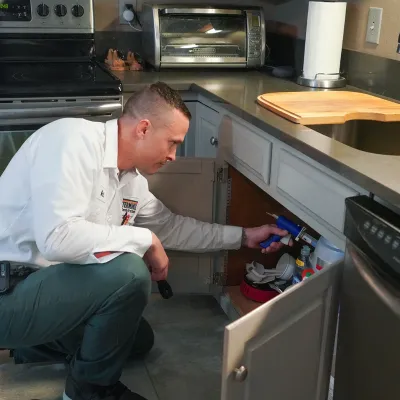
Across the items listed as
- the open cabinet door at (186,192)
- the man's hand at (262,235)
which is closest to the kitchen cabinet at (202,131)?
the open cabinet door at (186,192)

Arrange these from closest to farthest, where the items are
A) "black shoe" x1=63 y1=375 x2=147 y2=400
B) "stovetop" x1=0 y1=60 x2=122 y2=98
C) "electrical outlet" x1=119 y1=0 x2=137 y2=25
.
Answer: "black shoe" x1=63 y1=375 x2=147 y2=400, "stovetop" x1=0 y1=60 x2=122 y2=98, "electrical outlet" x1=119 y1=0 x2=137 y2=25

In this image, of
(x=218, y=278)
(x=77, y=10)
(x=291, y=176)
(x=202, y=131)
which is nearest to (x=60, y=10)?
(x=77, y=10)

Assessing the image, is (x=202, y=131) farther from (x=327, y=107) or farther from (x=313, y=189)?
(x=313, y=189)

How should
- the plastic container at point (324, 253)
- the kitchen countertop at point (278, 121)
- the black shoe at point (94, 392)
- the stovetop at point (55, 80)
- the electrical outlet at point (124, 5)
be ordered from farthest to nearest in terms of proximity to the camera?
the electrical outlet at point (124, 5), the stovetop at point (55, 80), the plastic container at point (324, 253), the black shoe at point (94, 392), the kitchen countertop at point (278, 121)

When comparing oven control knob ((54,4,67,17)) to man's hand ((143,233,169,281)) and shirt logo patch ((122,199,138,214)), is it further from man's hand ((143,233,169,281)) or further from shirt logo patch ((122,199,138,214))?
man's hand ((143,233,169,281))

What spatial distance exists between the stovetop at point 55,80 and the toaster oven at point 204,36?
0.28 metres

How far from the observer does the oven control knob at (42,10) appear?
2.60 meters

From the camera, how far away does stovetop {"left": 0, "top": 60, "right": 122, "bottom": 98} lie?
218 centimetres

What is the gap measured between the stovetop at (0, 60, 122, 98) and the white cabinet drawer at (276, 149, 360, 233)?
0.85 meters

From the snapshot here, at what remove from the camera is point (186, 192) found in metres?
2.11

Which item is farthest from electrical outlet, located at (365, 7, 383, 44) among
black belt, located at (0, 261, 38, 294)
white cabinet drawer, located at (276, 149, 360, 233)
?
black belt, located at (0, 261, 38, 294)

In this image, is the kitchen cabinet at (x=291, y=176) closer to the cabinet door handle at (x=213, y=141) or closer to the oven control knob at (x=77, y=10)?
the cabinet door handle at (x=213, y=141)

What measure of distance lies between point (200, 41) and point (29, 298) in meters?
1.49

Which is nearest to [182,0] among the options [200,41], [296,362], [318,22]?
[200,41]
